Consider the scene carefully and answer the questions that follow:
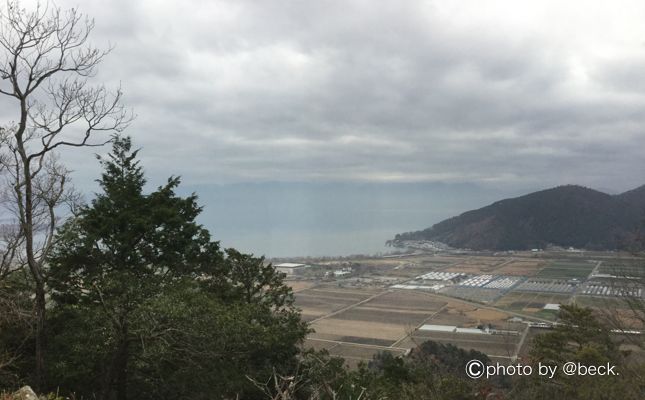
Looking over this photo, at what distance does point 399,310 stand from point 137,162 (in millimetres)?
36171

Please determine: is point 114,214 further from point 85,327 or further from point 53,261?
point 85,327

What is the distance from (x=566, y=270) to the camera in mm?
69750

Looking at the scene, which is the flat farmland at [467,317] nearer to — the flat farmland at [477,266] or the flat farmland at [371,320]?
the flat farmland at [371,320]

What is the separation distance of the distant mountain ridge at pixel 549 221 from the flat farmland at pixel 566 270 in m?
23.8

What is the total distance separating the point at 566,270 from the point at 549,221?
50.7m

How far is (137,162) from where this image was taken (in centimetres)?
1483

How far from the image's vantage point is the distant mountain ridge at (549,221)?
104000 millimetres

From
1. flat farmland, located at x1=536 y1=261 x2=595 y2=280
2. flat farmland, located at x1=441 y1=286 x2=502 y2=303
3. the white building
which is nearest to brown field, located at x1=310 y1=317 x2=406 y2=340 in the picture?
flat farmland, located at x1=441 y1=286 x2=502 y2=303

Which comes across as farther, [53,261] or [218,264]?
[218,264]

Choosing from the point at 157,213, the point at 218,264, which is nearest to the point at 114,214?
the point at 157,213

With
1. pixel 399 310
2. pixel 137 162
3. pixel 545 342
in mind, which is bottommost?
pixel 399 310

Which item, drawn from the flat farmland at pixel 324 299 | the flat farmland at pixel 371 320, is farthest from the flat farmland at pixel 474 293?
the flat farmland at pixel 324 299

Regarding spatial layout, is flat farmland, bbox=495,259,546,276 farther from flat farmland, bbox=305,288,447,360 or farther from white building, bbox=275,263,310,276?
white building, bbox=275,263,310,276

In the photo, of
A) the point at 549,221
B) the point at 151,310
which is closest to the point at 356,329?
the point at 151,310
